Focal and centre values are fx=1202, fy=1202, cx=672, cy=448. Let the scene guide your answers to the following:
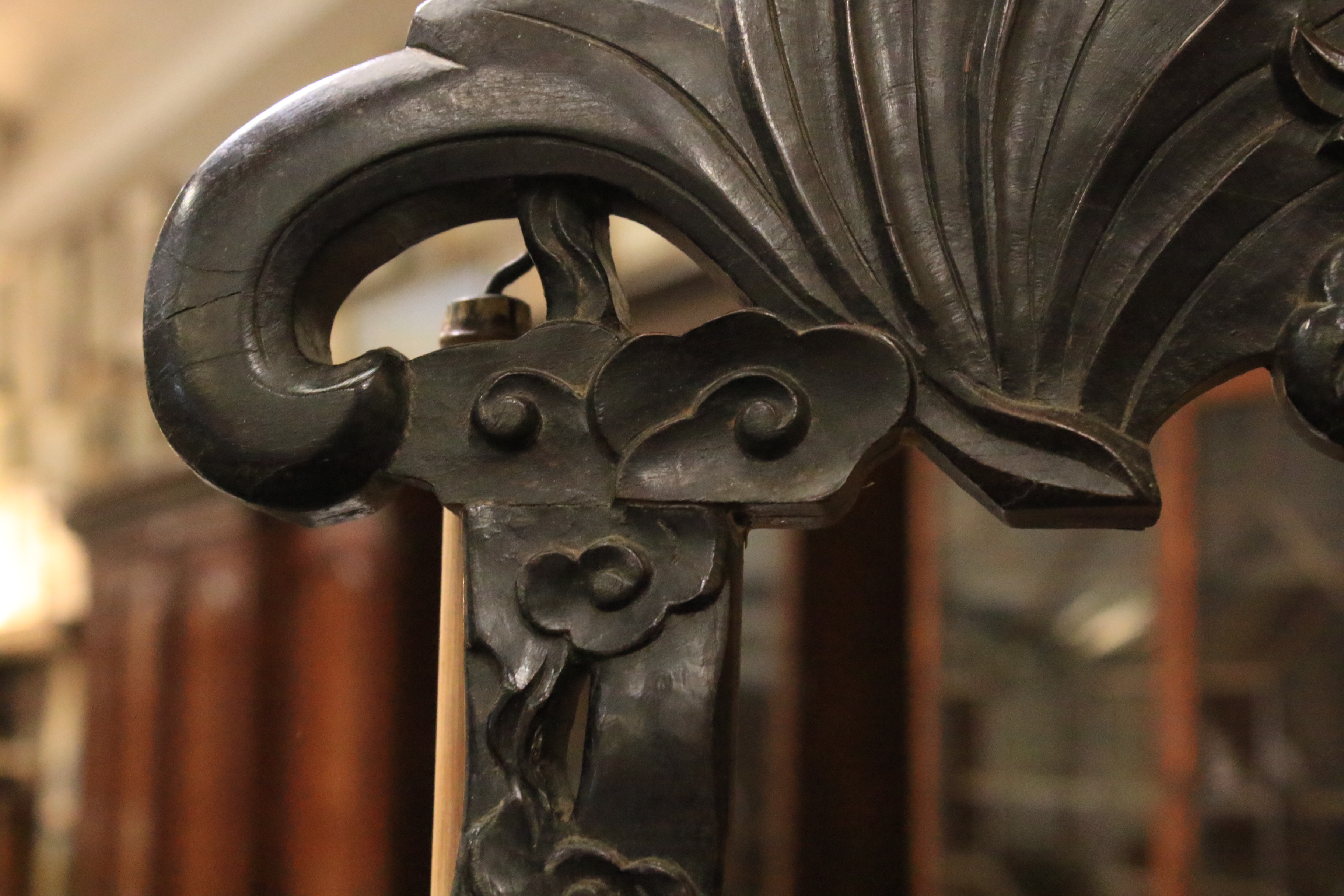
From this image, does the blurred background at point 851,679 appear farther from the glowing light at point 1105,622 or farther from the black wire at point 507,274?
the black wire at point 507,274

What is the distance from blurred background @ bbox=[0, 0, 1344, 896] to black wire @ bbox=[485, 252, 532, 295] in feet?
2.99

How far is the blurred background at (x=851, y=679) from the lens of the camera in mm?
1177

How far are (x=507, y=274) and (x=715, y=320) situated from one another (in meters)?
0.12

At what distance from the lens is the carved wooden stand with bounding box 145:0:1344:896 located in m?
0.29

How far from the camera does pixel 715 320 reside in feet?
1.01

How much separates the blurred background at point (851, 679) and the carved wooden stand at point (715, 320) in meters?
0.99

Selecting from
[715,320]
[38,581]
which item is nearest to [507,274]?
[715,320]

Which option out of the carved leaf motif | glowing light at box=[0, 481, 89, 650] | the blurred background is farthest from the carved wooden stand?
Answer: glowing light at box=[0, 481, 89, 650]

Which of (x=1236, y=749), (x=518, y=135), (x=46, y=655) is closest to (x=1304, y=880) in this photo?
(x=1236, y=749)

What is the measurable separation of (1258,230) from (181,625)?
6.38ft

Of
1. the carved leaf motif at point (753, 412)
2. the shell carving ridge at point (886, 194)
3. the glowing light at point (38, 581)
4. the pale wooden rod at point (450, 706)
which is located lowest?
the pale wooden rod at point (450, 706)

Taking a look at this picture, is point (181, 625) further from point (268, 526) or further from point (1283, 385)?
point (1283, 385)

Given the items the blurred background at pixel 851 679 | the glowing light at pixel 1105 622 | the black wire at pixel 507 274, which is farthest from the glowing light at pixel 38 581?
the black wire at pixel 507 274

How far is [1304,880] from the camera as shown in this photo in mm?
1156
